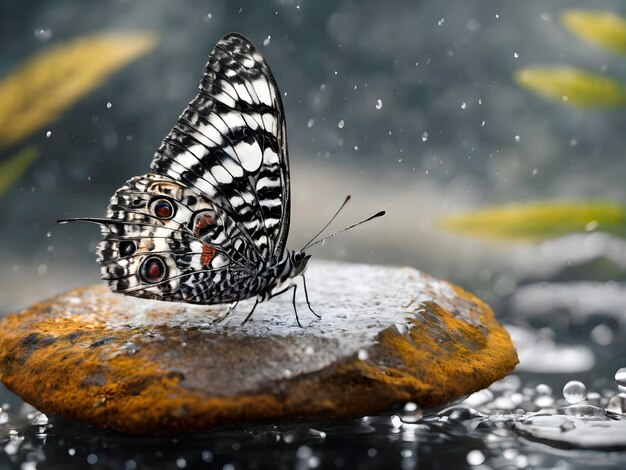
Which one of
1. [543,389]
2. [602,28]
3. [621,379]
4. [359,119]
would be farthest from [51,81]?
[621,379]

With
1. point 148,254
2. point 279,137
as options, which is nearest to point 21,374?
point 148,254

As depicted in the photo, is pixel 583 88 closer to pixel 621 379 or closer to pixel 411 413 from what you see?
pixel 621 379

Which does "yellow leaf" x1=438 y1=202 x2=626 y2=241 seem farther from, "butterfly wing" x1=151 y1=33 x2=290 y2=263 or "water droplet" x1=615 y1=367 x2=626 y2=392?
"butterfly wing" x1=151 y1=33 x2=290 y2=263

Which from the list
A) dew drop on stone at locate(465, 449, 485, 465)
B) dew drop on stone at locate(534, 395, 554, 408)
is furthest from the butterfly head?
dew drop on stone at locate(534, 395, 554, 408)

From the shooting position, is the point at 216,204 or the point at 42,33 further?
the point at 42,33

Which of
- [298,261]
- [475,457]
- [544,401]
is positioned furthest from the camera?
[544,401]

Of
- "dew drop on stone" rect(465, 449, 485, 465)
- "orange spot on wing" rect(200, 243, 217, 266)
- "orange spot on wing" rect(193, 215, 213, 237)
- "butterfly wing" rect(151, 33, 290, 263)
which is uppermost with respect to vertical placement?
"butterfly wing" rect(151, 33, 290, 263)
